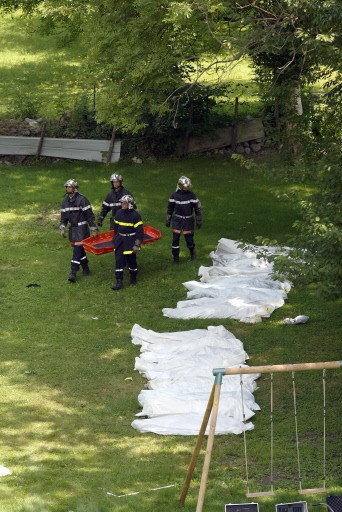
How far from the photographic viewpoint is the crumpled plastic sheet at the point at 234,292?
17594mm

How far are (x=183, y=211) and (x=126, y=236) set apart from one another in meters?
1.64

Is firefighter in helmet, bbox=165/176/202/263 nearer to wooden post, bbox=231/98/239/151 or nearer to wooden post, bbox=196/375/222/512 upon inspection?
wooden post, bbox=231/98/239/151

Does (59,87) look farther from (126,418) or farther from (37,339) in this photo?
(126,418)

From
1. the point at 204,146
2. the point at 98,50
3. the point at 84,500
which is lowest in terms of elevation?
the point at 84,500

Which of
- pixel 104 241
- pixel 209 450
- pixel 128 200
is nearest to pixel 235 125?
pixel 104 241

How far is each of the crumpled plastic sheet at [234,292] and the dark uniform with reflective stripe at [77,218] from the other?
2.18 meters

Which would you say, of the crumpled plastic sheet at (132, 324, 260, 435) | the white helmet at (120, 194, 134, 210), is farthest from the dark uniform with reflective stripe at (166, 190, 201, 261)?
the crumpled plastic sheet at (132, 324, 260, 435)

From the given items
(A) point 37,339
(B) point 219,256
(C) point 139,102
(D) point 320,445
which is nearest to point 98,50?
(C) point 139,102

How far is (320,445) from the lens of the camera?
12.9 m

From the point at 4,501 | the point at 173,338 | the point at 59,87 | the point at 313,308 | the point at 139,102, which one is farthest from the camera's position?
the point at 59,87

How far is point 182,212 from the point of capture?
19.9 meters

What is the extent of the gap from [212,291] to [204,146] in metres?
10.7

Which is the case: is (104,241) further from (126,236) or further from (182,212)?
(182,212)

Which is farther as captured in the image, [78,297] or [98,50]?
[98,50]
